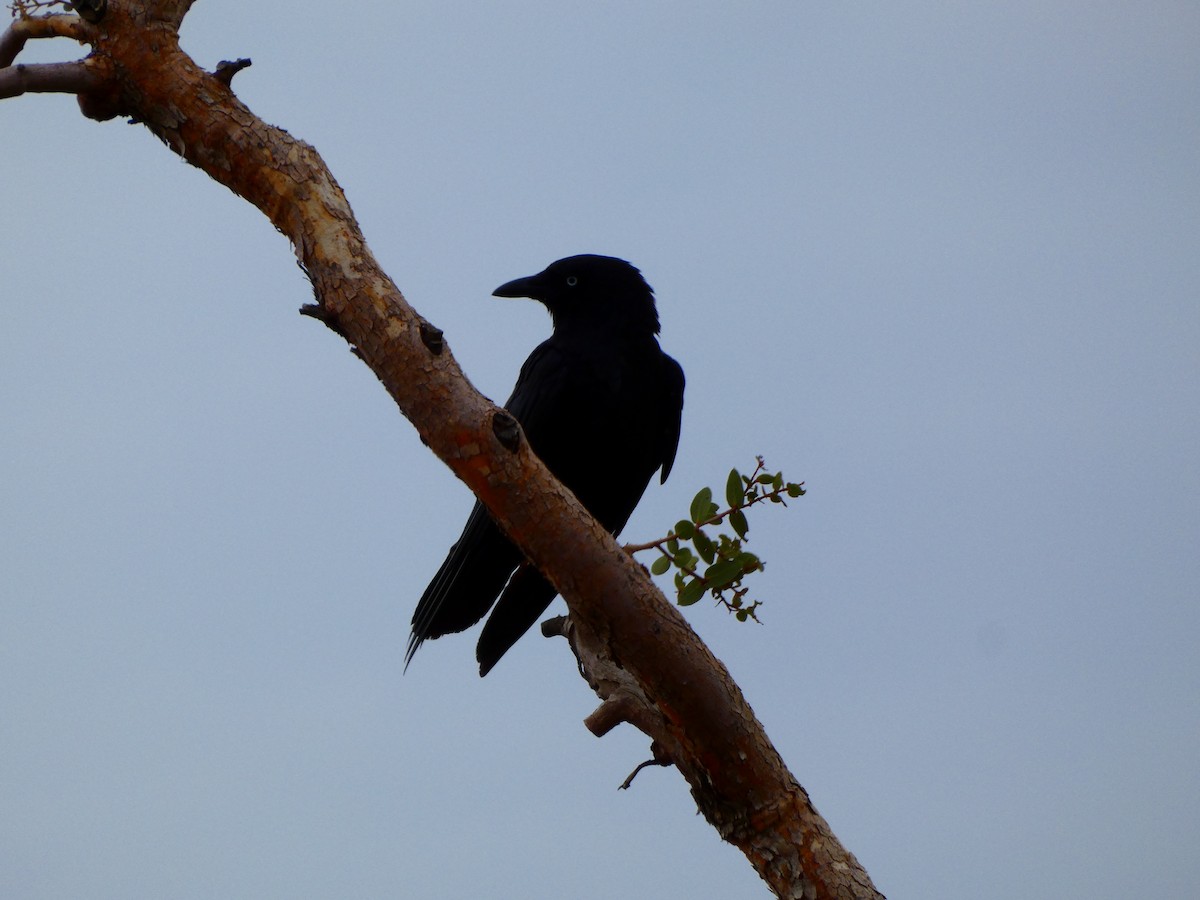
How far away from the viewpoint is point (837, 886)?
2.94m

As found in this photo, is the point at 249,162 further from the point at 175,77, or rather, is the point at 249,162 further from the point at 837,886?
the point at 837,886

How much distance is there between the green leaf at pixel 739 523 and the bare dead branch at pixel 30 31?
2.34 meters

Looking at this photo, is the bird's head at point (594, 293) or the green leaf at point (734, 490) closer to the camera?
the green leaf at point (734, 490)

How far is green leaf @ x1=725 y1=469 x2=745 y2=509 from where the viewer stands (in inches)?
124

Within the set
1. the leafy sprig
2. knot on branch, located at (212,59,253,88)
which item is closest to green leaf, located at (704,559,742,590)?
the leafy sprig

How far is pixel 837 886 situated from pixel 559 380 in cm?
261

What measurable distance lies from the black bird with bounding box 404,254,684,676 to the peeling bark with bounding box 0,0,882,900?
4.94 ft

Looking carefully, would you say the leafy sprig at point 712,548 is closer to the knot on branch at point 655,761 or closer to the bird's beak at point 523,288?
the knot on branch at point 655,761

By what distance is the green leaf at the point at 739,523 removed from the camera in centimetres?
316

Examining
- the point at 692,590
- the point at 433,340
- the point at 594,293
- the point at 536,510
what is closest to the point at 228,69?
the point at 433,340

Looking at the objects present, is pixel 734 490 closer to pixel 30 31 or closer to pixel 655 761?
pixel 655 761

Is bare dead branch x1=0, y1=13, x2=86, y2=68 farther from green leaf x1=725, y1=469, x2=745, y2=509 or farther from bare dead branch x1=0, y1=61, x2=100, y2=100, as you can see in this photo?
green leaf x1=725, y1=469, x2=745, y2=509

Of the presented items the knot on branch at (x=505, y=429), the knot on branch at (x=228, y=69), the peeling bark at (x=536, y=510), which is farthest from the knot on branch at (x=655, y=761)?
the knot on branch at (x=228, y=69)

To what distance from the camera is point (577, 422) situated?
197 inches
